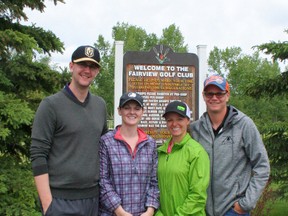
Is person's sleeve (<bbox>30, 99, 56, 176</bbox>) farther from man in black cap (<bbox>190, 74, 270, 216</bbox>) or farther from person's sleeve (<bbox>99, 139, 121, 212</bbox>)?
man in black cap (<bbox>190, 74, 270, 216</bbox>)

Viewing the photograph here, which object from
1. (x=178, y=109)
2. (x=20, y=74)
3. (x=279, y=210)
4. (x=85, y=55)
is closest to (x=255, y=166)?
(x=178, y=109)

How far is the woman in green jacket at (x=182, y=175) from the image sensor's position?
3.52 m

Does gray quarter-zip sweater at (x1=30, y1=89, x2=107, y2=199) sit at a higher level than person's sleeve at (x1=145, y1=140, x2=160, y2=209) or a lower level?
higher

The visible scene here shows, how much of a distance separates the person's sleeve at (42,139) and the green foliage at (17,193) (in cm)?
207

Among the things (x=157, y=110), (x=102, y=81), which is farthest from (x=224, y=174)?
(x=102, y=81)

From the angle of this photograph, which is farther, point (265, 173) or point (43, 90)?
point (43, 90)

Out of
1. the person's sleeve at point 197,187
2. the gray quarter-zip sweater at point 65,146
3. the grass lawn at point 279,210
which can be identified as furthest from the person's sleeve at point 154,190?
the grass lawn at point 279,210

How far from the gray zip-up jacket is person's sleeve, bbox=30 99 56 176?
1402 millimetres

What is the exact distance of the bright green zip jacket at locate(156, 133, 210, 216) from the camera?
11.5 feet

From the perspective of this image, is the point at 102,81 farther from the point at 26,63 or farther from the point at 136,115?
the point at 136,115

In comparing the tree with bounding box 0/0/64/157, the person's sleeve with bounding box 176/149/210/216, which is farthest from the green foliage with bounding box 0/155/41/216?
the person's sleeve with bounding box 176/149/210/216

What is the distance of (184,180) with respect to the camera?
11.7 ft

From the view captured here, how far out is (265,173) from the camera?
3.59 meters

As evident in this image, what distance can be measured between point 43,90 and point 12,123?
1330mm
